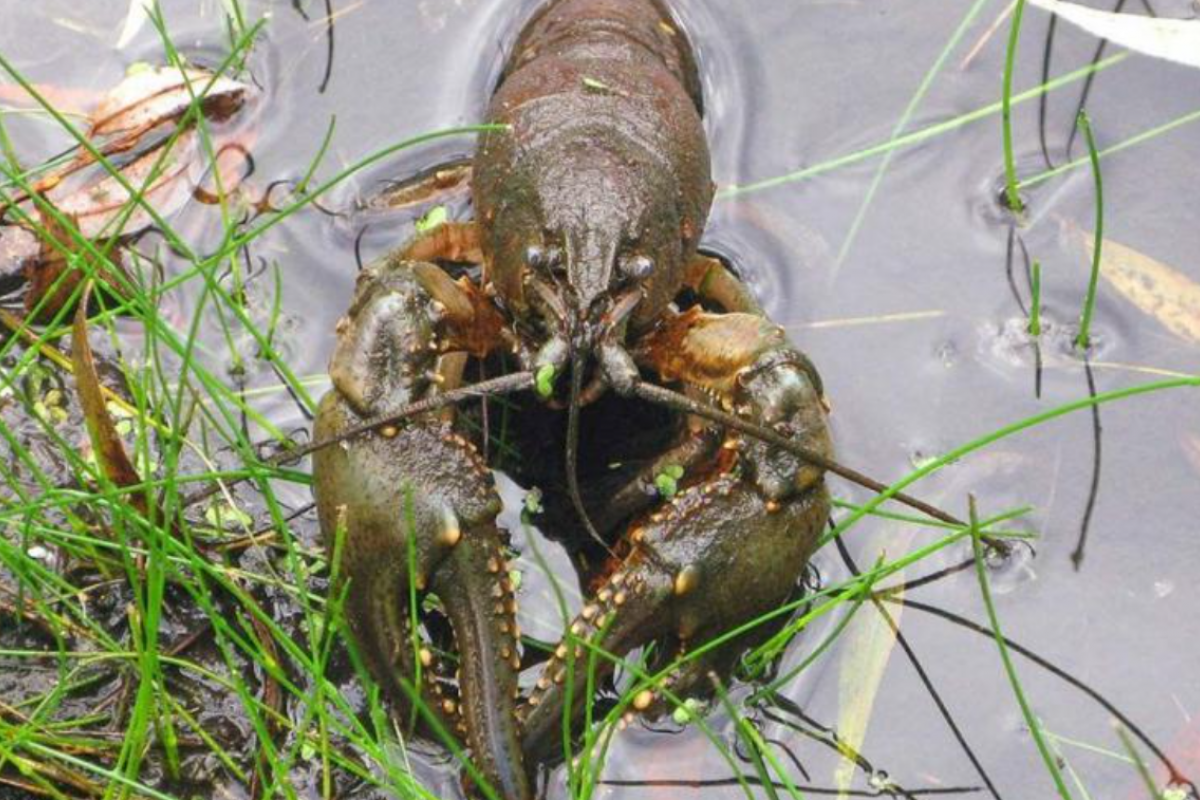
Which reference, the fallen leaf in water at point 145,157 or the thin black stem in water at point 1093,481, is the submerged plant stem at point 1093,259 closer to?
the thin black stem in water at point 1093,481

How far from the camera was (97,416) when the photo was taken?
3.99m

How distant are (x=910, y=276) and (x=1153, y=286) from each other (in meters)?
0.73

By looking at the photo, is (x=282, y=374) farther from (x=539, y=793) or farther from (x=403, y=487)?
(x=539, y=793)

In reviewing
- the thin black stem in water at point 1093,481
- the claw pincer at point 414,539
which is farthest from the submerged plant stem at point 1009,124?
the claw pincer at point 414,539

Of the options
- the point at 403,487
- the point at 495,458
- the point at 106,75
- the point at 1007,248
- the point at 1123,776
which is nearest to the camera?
the point at 403,487

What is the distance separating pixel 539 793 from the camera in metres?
3.92

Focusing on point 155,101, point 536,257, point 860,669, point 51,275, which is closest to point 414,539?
point 536,257

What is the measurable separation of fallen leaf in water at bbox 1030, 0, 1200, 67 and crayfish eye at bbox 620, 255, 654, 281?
6.58ft

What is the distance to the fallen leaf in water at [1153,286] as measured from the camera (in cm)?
471

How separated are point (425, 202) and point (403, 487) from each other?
1524 mm

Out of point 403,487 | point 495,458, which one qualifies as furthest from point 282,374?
point 403,487

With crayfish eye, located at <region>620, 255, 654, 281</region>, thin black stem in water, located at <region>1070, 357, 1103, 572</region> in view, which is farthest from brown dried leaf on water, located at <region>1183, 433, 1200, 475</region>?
crayfish eye, located at <region>620, 255, 654, 281</region>

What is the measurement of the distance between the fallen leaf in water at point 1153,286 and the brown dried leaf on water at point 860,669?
119 cm

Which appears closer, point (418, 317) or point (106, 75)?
point (418, 317)
